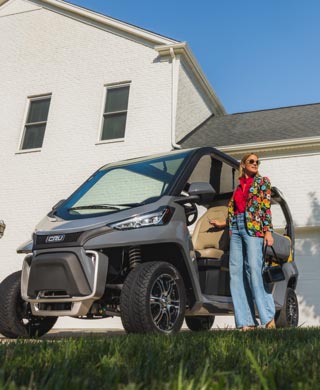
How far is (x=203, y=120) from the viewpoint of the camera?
1522cm

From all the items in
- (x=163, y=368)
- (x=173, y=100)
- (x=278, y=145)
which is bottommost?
(x=163, y=368)

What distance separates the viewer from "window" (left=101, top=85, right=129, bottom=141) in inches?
508

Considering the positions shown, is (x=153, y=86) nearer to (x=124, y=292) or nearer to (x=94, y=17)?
(x=94, y=17)

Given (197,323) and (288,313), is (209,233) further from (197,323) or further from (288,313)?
(197,323)

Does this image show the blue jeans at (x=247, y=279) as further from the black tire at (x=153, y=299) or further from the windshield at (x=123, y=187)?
the windshield at (x=123, y=187)

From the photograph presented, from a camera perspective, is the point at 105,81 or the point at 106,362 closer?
the point at 106,362

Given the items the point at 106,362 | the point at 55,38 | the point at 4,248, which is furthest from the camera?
the point at 55,38

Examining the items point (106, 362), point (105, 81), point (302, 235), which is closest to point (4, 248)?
point (105, 81)

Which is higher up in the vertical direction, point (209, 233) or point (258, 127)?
point (258, 127)

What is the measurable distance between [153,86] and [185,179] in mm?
8829

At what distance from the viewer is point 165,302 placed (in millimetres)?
3859

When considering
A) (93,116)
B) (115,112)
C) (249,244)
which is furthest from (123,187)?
(93,116)

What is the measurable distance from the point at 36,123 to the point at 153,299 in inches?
443

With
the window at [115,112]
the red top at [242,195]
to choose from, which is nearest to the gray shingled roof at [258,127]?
the window at [115,112]
